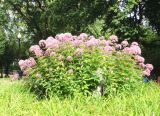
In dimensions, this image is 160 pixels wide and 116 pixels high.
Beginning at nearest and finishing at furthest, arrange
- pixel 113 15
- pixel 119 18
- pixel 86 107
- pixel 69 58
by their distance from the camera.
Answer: pixel 86 107, pixel 69 58, pixel 119 18, pixel 113 15

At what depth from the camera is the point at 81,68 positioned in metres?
10.4

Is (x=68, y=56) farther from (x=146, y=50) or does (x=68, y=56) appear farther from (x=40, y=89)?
(x=146, y=50)

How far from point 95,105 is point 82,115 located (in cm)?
93

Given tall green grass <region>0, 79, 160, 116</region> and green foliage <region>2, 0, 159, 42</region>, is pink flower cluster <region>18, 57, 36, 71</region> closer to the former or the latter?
tall green grass <region>0, 79, 160, 116</region>

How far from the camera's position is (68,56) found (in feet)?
34.2

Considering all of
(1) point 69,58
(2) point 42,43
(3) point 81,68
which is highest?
(2) point 42,43

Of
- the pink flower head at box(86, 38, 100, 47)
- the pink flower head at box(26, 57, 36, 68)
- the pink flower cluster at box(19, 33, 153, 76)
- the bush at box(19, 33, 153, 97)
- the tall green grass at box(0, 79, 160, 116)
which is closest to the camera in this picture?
the tall green grass at box(0, 79, 160, 116)

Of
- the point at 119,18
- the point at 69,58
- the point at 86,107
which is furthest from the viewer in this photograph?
the point at 119,18

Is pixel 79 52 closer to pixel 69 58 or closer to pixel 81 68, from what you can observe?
pixel 69 58

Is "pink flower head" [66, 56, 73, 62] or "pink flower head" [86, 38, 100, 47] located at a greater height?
"pink flower head" [86, 38, 100, 47]

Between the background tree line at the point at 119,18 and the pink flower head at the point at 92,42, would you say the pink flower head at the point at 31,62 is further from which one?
the background tree line at the point at 119,18

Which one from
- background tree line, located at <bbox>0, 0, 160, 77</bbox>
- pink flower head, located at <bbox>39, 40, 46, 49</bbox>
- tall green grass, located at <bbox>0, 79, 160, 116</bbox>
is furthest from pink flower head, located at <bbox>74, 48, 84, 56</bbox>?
background tree line, located at <bbox>0, 0, 160, 77</bbox>

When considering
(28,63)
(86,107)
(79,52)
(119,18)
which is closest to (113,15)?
(119,18)

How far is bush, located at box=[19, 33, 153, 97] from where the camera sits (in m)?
10.3
